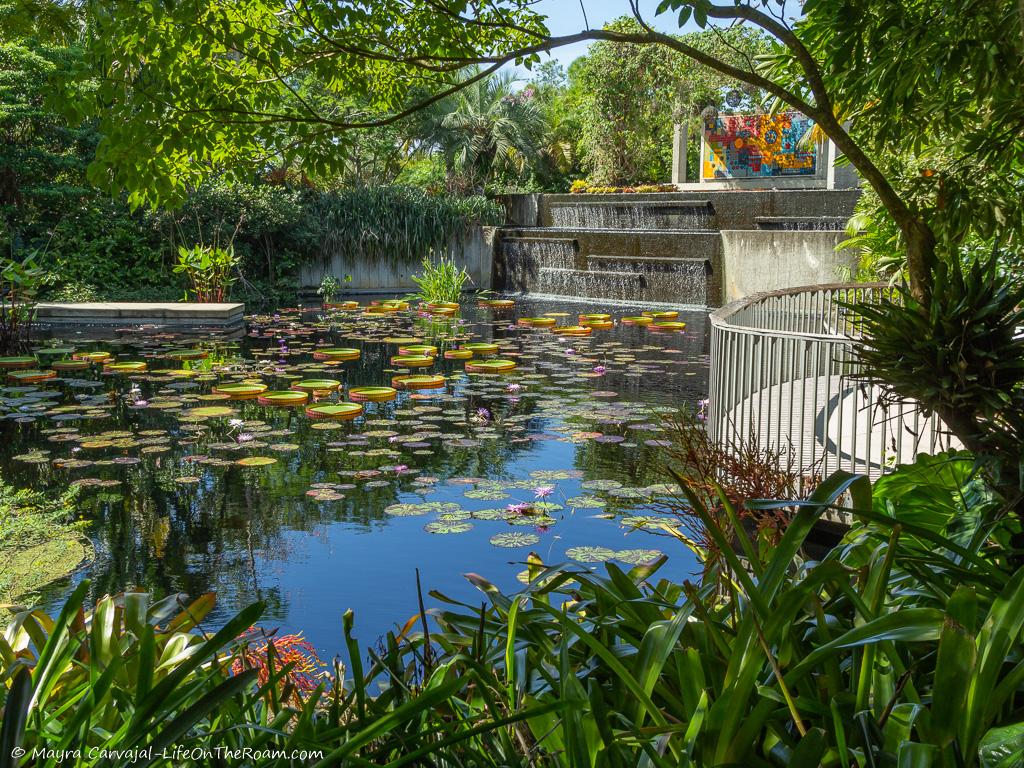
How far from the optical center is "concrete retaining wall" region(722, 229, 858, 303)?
44.0 ft

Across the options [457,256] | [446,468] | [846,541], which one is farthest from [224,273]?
[846,541]

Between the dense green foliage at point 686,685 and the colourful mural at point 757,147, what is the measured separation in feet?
62.1

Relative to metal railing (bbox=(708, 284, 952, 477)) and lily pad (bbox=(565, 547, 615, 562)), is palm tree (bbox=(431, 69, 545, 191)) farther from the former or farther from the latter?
lily pad (bbox=(565, 547, 615, 562))

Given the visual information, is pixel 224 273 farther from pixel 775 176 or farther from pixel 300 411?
pixel 775 176

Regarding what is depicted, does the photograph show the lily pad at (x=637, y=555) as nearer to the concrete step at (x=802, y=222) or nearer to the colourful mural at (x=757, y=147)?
the concrete step at (x=802, y=222)

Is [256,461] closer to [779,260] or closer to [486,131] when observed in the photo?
[779,260]

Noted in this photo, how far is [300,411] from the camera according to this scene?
7965 millimetres

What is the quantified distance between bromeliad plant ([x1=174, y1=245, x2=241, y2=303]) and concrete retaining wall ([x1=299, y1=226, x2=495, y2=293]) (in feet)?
13.6

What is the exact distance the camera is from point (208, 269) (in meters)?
15.5

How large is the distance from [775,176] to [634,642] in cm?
2016

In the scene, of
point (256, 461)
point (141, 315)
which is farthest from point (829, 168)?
point (256, 461)

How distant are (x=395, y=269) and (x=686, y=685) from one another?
19.4 meters

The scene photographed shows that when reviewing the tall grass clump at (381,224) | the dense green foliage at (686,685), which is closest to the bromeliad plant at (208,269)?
the tall grass clump at (381,224)

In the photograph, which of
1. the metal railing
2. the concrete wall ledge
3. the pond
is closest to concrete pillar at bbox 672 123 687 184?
the concrete wall ledge
